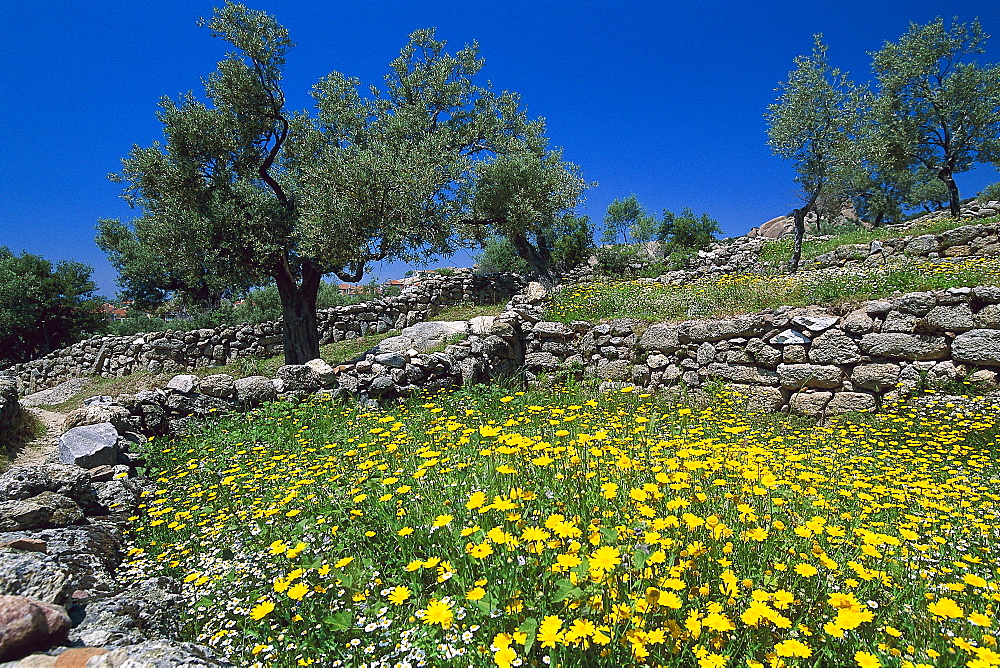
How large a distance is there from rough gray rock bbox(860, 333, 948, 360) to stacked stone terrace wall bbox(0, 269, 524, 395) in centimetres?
Answer: 1508

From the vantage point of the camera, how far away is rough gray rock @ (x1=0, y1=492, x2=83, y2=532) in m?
3.61

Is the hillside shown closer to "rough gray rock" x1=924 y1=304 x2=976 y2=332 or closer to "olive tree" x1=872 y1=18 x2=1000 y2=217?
"rough gray rock" x1=924 y1=304 x2=976 y2=332

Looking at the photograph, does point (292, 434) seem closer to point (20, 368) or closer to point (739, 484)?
point (739, 484)

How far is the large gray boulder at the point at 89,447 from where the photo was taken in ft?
17.6

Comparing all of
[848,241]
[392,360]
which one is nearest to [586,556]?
[392,360]

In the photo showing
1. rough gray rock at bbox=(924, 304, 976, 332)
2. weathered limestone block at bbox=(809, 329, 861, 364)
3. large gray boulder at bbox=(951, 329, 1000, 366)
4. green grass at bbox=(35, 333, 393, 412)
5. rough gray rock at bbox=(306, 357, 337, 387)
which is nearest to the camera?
large gray boulder at bbox=(951, 329, 1000, 366)

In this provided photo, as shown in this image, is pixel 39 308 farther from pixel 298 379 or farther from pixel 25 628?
pixel 25 628

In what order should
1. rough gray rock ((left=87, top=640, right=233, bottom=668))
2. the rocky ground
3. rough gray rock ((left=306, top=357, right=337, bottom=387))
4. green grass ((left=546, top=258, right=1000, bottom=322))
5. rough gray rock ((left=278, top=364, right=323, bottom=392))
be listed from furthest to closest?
1. green grass ((left=546, top=258, right=1000, bottom=322))
2. rough gray rock ((left=306, top=357, right=337, bottom=387))
3. rough gray rock ((left=278, top=364, right=323, bottom=392))
4. the rocky ground
5. rough gray rock ((left=87, top=640, right=233, bottom=668))

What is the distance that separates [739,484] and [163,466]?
643 centimetres

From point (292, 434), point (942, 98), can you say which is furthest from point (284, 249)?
point (942, 98)

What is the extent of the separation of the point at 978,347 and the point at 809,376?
7.00 feet

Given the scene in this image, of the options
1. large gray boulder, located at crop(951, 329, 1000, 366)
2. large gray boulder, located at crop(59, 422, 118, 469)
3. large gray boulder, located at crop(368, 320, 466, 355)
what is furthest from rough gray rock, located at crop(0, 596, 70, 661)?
large gray boulder, located at crop(951, 329, 1000, 366)

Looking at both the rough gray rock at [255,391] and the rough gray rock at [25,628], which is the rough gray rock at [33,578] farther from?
the rough gray rock at [255,391]

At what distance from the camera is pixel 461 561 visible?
2.49 meters
